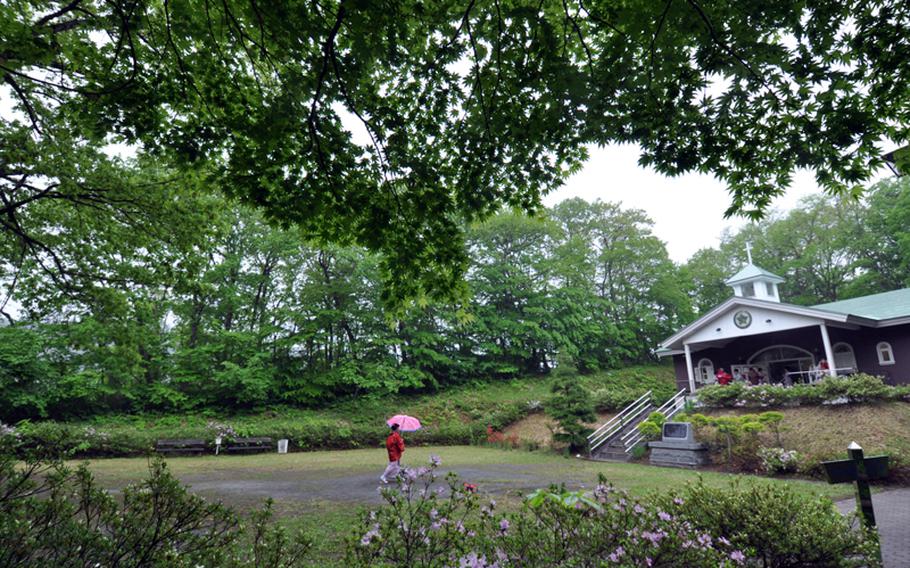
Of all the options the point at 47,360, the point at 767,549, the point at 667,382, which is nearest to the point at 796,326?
the point at 667,382

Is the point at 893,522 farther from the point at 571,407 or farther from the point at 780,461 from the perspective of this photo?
the point at 571,407

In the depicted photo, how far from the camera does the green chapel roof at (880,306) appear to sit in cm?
1942

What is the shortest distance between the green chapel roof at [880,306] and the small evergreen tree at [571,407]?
506 inches

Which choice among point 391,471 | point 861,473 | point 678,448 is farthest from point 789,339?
point 861,473

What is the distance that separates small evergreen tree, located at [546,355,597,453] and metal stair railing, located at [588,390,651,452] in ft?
1.21

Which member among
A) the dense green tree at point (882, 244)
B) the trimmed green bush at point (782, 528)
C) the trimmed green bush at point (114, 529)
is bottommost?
the trimmed green bush at point (782, 528)

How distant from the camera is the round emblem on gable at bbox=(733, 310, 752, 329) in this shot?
22.2 m

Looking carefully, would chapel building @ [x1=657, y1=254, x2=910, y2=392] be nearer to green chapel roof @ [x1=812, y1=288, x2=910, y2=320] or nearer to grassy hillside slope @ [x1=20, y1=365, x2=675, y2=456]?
green chapel roof @ [x1=812, y1=288, x2=910, y2=320]

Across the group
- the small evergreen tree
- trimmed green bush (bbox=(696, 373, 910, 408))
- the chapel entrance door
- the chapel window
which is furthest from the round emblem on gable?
the small evergreen tree

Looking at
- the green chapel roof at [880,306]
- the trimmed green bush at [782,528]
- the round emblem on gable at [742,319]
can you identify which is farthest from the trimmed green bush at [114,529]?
the green chapel roof at [880,306]

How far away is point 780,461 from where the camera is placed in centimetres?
1177

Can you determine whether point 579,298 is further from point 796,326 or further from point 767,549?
point 767,549

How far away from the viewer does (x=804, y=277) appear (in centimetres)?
4059

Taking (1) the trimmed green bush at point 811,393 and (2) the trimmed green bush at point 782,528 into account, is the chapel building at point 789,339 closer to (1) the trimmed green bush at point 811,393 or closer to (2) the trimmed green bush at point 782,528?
(1) the trimmed green bush at point 811,393
